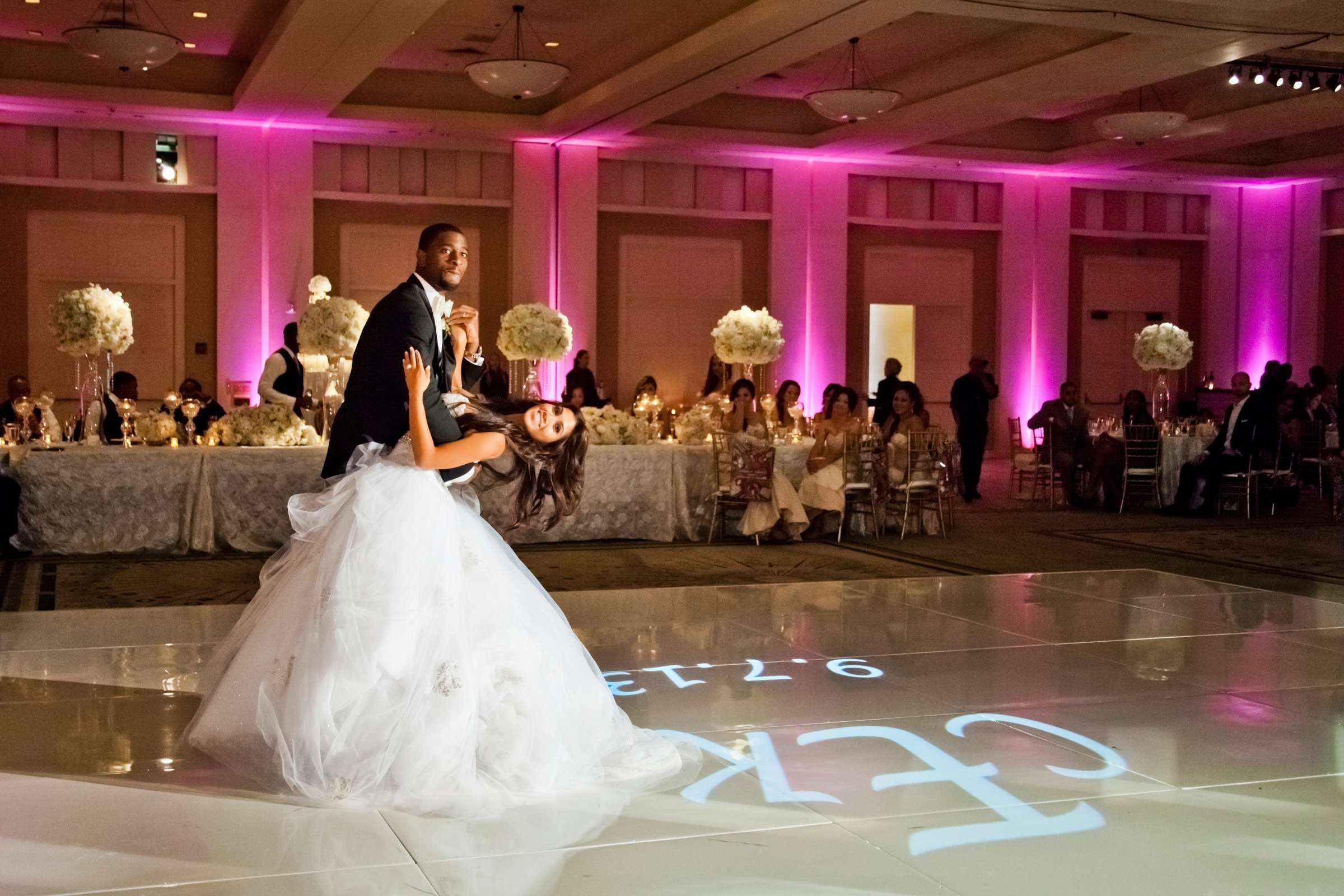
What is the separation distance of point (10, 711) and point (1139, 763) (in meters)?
3.82

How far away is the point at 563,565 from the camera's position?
29.6 feet

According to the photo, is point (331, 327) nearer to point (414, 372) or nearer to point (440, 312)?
point (440, 312)

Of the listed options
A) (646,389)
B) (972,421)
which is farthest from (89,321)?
(972,421)

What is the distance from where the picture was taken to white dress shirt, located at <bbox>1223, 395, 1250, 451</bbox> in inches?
506

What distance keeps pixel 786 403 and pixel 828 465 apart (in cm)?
137

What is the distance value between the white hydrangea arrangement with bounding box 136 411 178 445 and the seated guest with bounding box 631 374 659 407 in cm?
335

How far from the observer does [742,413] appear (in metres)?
10.6

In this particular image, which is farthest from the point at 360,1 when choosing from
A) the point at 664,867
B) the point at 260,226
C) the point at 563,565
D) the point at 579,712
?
the point at 664,867

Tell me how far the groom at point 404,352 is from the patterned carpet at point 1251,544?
6.68 meters

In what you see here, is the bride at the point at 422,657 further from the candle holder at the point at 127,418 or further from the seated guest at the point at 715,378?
the seated guest at the point at 715,378

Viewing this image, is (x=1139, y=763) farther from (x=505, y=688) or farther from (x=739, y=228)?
(x=739, y=228)

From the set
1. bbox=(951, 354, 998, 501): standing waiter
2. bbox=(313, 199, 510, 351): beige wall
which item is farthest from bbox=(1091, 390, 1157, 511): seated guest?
bbox=(313, 199, 510, 351): beige wall

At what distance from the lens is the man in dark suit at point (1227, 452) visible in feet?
42.2

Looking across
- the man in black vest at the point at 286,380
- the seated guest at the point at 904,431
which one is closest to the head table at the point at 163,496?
the man in black vest at the point at 286,380
